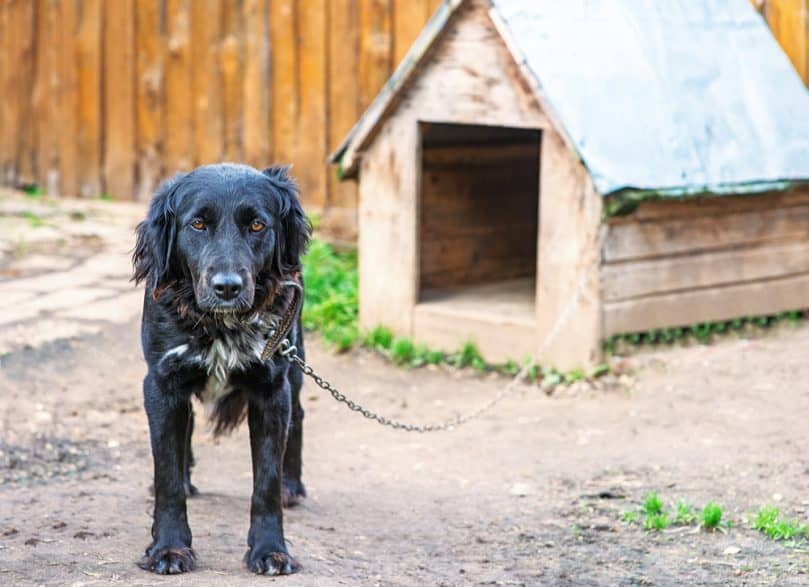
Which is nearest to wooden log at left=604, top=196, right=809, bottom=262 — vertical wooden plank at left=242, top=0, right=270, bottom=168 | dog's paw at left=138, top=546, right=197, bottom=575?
dog's paw at left=138, top=546, right=197, bottom=575

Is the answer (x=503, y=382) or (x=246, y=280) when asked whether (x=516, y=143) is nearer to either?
(x=503, y=382)

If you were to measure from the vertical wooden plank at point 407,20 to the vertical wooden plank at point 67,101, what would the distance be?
3486 mm

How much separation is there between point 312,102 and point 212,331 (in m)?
6.25

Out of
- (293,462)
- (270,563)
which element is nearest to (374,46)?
(293,462)

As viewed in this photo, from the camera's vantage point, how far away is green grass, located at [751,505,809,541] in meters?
4.84

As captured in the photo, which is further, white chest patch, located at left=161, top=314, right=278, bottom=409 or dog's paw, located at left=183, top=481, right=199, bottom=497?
dog's paw, located at left=183, top=481, right=199, bottom=497

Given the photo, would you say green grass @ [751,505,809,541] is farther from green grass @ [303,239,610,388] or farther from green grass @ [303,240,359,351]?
green grass @ [303,240,359,351]

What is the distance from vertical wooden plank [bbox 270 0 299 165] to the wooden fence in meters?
0.01

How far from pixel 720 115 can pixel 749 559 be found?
3.54 m

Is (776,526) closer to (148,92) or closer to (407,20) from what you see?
(407,20)

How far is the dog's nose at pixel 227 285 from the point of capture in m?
3.98

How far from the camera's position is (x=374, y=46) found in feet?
32.2

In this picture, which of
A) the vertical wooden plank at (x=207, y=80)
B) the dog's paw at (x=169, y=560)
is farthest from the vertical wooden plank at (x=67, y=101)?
the dog's paw at (x=169, y=560)

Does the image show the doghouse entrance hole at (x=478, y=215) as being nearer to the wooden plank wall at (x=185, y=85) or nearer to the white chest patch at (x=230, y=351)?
the wooden plank wall at (x=185, y=85)
